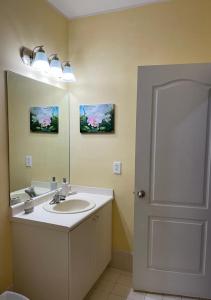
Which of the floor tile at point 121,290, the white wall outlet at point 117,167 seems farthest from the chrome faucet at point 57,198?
the floor tile at point 121,290

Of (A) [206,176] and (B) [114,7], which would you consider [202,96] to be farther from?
(B) [114,7]

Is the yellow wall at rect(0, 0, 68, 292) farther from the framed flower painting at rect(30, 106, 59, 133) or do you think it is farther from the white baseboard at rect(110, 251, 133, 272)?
the white baseboard at rect(110, 251, 133, 272)

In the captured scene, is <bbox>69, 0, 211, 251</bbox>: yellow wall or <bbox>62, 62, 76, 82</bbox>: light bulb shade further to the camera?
<bbox>62, 62, 76, 82</bbox>: light bulb shade

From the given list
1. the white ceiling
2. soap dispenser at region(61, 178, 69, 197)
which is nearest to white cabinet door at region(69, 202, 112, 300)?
soap dispenser at region(61, 178, 69, 197)

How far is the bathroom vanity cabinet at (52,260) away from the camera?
5.38 feet

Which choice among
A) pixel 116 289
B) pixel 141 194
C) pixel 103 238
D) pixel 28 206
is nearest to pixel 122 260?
pixel 116 289

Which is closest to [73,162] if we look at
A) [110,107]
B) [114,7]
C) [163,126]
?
[110,107]

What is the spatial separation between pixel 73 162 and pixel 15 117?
91cm

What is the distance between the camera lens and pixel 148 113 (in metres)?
1.97

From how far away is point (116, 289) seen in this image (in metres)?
2.14

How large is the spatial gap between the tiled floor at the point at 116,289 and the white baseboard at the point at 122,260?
6cm

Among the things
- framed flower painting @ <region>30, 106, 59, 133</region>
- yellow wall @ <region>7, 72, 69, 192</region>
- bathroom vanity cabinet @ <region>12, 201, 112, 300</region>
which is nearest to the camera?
bathroom vanity cabinet @ <region>12, 201, 112, 300</region>

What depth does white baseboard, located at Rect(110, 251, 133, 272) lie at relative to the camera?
241cm

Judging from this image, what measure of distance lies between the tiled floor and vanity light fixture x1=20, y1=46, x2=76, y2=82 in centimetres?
204
